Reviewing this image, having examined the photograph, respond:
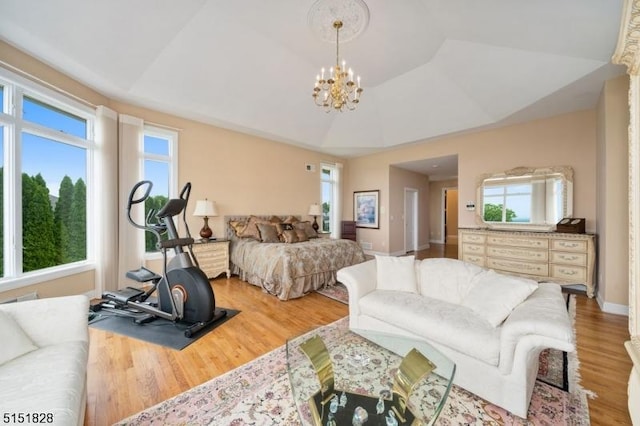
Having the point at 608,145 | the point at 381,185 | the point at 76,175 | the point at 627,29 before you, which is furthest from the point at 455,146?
the point at 76,175

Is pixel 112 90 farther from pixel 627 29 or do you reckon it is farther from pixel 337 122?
pixel 627 29

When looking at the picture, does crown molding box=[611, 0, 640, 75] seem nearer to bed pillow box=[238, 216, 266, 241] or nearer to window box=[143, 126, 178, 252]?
bed pillow box=[238, 216, 266, 241]

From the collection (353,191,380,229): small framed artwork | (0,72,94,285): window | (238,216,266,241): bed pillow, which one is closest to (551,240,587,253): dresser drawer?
(353,191,380,229): small framed artwork

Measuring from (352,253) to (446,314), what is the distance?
2611 millimetres

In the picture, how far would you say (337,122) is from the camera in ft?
19.1

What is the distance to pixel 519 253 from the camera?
4.34 m

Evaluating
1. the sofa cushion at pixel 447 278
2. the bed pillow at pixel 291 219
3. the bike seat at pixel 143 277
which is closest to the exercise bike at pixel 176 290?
the bike seat at pixel 143 277

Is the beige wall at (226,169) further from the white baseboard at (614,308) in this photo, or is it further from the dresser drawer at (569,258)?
the white baseboard at (614,308)

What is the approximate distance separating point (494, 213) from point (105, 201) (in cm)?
678

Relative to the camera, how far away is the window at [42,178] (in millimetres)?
2734

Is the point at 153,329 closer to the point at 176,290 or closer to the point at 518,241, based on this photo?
the point at 176,290

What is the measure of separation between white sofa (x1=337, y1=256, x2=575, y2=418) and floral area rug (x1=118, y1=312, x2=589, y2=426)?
12cm

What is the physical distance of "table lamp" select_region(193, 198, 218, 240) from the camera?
461 cm

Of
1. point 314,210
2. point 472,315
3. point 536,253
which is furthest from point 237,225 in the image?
point 536,253
